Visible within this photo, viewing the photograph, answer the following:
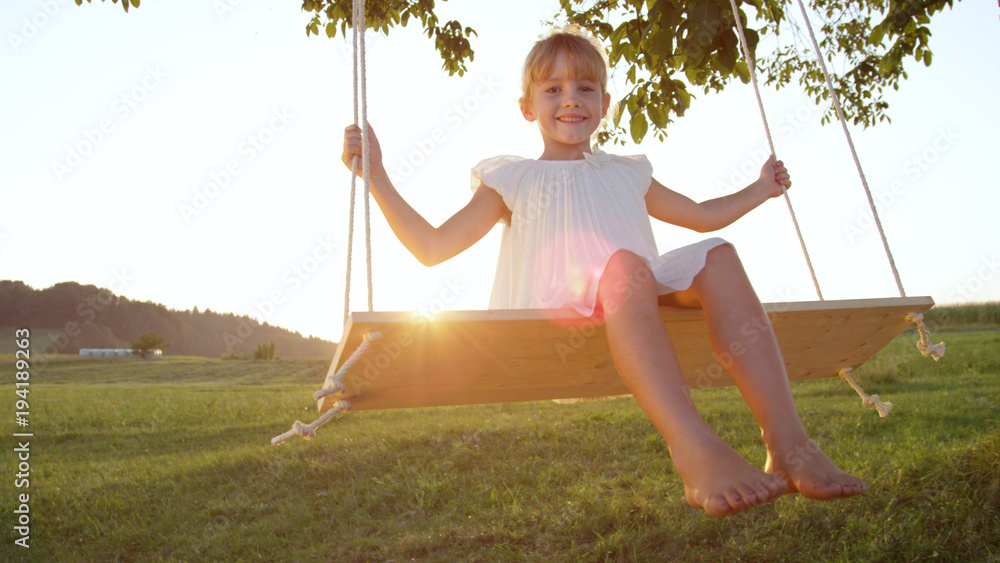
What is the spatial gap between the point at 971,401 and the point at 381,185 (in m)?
6.65

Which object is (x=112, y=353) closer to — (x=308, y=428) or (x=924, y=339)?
(x=308, y=428)

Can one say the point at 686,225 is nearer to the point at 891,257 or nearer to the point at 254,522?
the point at 891,257

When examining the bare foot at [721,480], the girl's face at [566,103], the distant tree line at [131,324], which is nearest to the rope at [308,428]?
the bare foot at [721,480]

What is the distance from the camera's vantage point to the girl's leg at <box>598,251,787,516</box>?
1413 millimetres

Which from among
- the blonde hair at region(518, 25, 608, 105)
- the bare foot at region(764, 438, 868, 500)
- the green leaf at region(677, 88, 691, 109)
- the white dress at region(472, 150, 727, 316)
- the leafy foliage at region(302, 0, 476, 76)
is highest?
the leafy foliage at region(302, 0, 476, 76)

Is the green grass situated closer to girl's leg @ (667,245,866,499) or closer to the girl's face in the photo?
girl's leg @ (667,245,866,499)

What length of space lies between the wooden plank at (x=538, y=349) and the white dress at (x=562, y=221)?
0.67ft

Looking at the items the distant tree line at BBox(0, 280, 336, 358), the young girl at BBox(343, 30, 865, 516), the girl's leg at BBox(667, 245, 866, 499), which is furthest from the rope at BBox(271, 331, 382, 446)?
the distant tree line at BBox(0, 280, 336, 358)

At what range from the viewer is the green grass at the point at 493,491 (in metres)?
3.10

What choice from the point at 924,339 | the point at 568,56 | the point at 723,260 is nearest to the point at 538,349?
the point at 723,260

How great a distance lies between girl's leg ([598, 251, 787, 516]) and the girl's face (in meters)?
0.81

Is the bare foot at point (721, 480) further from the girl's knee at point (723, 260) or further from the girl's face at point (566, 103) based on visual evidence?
the girl's face at point (566, 103)

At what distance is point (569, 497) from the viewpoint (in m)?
3.78

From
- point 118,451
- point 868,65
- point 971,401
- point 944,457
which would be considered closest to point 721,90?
point 868,65
